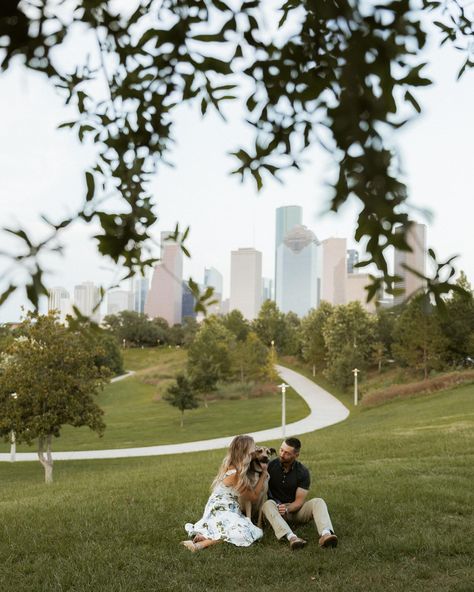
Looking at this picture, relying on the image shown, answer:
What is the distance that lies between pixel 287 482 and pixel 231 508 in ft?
2.39

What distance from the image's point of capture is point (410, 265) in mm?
1992

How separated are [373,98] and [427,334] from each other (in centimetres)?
4034

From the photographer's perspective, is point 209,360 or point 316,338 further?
point 316,338

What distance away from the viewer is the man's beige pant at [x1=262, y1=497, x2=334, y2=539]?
21.1ft

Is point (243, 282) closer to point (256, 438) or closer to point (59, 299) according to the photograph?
point (256, 438)

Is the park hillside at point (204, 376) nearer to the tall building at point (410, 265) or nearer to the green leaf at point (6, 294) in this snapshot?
the tall building at point (410, 265)

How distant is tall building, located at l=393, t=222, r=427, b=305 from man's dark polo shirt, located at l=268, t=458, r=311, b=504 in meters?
5.24

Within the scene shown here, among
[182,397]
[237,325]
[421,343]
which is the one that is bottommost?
[182,397]

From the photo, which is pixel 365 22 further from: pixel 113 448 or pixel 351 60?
pixel 113 448

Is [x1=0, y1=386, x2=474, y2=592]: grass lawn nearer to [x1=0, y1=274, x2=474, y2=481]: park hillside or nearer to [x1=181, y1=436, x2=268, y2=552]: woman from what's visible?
[x1=181, y1=436, x2=268, y2=552]: woman

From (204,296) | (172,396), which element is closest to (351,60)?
(204,296)

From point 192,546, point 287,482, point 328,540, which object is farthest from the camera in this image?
point 287,482

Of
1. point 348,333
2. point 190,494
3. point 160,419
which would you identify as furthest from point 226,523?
point 348,333

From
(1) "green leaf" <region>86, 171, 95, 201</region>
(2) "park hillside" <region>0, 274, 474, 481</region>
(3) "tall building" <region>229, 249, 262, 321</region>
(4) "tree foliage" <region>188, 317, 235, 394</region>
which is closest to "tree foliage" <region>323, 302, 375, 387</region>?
(2) "park hillside" <region>0, 274, 474, 481</region>
